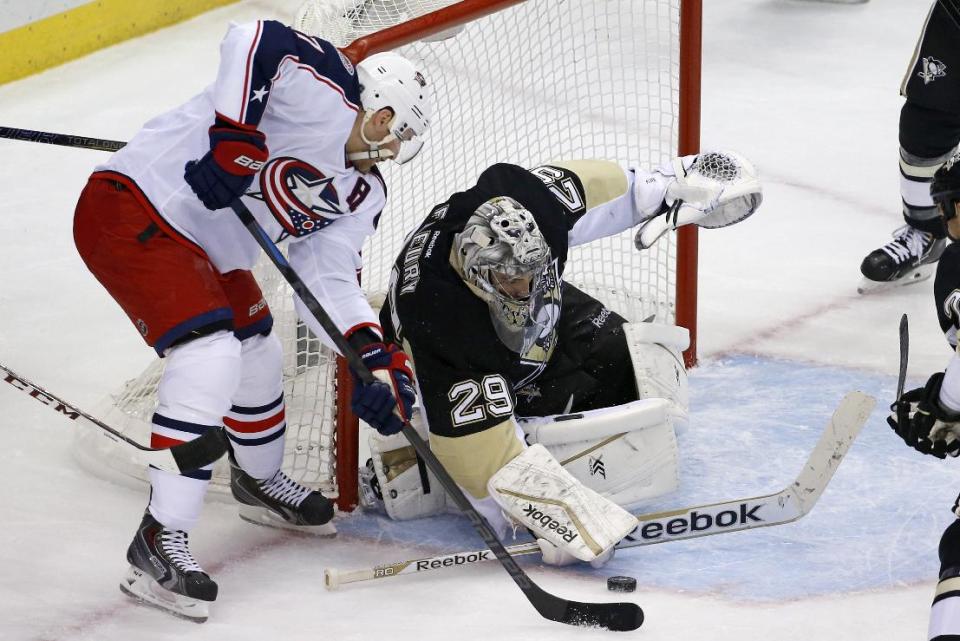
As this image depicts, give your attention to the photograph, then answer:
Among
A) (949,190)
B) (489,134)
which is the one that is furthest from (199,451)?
(489,134)

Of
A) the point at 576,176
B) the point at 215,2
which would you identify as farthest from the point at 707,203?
the point at 215,2

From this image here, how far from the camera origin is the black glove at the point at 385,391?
2.57 metres

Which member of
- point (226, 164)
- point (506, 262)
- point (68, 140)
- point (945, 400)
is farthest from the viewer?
point (68, 140)

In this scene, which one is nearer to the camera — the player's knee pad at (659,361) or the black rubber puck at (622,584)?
the black rubber puck at (622,584)

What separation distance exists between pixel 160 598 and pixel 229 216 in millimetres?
700

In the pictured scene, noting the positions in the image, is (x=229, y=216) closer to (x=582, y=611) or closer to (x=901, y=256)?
(x=582, y=611)

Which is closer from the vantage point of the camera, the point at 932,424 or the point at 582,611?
the point at 932,424

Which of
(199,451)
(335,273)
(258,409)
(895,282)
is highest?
(335,273)

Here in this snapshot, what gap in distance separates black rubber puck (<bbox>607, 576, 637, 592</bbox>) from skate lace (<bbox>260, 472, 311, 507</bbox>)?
644 millimetres

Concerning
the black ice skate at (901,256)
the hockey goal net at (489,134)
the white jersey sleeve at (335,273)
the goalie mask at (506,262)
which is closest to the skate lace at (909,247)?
the black ice skate at (901,256)

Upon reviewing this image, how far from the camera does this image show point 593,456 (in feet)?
9.79

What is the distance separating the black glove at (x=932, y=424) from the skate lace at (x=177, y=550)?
49.3 inches

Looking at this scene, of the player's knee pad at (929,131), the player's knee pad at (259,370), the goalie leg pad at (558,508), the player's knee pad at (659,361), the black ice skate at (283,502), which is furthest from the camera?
the player's knee pad at (929,131)

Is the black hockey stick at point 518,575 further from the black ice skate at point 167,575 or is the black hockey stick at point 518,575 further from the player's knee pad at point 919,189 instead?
the player's knee pad at point 919,189
